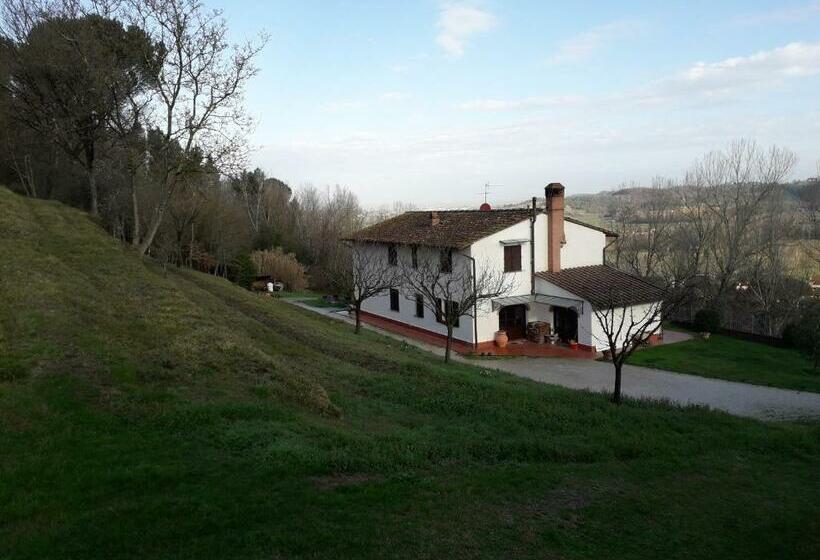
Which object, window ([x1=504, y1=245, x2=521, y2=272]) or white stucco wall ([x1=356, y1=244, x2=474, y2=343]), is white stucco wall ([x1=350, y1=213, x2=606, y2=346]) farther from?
window ([x1=504, y1=245, x2=521, y2=272])

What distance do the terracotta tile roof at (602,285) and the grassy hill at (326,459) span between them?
34.5 ft

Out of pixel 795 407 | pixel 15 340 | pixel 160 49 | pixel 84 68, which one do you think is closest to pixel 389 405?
pixel 15 340

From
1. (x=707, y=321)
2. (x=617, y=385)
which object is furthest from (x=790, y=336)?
(x=617, y=385)

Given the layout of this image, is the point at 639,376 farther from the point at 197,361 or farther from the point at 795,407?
the point at 197,361

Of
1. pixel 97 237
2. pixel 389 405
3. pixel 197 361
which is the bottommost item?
pixel 389 405

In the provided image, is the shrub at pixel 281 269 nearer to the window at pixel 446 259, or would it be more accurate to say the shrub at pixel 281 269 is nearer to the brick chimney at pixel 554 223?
the window at pixel 446 259

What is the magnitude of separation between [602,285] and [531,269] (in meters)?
3.10

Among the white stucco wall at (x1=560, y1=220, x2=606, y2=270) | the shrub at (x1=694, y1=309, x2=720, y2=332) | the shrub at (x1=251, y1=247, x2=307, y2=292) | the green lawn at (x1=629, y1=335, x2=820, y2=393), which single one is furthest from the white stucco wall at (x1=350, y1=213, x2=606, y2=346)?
the shrub at (x1=251, y1=247, x2=307, y2=292)

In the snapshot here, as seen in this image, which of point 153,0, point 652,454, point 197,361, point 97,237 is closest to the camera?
point 652,454

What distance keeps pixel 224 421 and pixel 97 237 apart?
17756 millimetres

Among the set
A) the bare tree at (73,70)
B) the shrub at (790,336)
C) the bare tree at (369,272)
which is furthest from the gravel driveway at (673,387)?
the bare tree at (73,70)

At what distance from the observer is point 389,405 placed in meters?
12.0

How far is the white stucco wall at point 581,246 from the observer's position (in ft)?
93.4

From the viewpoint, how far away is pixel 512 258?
88.4ft
